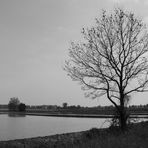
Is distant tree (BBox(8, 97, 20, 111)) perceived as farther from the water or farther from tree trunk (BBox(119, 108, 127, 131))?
tree trunk (BBox(119, 108, 127, 131))

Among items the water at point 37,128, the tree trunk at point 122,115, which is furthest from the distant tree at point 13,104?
the tree trunk at point 122,115

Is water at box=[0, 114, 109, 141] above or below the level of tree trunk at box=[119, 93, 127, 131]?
below

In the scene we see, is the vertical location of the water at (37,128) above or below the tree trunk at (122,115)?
below

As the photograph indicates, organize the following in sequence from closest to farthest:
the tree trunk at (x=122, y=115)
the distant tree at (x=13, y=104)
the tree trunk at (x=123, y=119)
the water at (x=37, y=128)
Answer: the tree trunk at (x=122, y=115), the tree trunk at (x=123, y=119), the water at (x=37, y=128), the distant tree at (x=13, y=104)

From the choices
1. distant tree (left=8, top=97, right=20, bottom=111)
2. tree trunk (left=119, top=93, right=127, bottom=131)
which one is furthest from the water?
distant tree (left=8, top=97, right=20, bottom=111)

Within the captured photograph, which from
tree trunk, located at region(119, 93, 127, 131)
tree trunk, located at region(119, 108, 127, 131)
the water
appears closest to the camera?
tree trunk, located at region(119, 93, 127, 131)

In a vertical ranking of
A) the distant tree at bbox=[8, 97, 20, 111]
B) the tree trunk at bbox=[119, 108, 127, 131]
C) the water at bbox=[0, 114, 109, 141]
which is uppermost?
the distant tree at bbox=[8, 97, 20, 111]

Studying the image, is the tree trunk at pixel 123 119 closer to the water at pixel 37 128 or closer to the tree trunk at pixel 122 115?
the tree trunk at pixel 122 115

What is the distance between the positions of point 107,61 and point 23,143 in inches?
259

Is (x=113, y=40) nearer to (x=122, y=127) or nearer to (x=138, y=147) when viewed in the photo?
(x=122, y=127)

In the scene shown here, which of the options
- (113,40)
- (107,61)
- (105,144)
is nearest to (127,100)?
(107,61)

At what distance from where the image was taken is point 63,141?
1520 cm

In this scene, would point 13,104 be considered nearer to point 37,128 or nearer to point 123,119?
point 37,128

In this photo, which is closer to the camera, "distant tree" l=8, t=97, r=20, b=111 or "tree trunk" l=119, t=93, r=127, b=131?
"tree trunk" l=119, t=93, r=127, b=131
